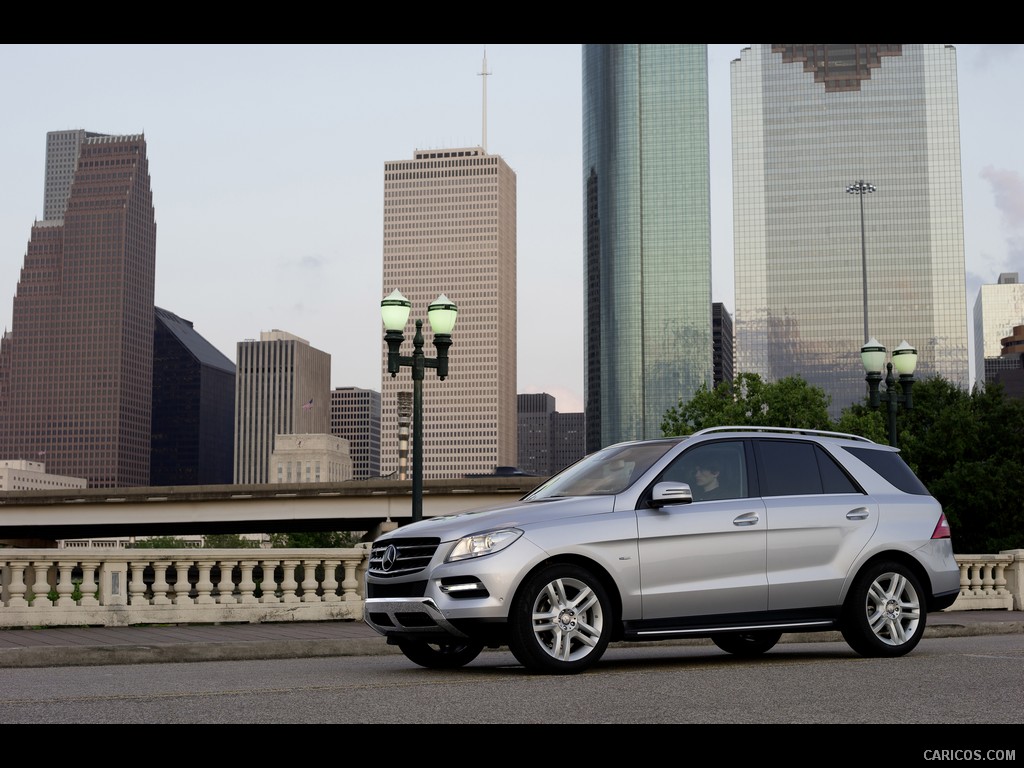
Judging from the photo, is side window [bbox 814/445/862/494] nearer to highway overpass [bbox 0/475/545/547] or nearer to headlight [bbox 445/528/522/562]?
headlight [bbox 445/528/522/562]

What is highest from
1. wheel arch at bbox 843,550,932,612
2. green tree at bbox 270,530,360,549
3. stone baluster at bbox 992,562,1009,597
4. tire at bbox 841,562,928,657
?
wheel arch at bbox 843,550,932,612

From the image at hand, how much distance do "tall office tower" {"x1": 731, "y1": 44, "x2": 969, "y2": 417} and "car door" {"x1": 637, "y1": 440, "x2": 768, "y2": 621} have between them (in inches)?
6396

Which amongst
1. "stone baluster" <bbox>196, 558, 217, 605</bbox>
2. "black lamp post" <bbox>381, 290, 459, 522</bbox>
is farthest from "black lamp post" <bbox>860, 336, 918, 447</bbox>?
"stone baluster" <bbox>196, 558, 217, 605</bbox>

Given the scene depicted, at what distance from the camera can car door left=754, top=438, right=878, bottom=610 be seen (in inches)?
388

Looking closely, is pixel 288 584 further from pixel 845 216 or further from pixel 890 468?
pixel 845 216

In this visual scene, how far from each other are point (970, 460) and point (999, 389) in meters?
4.16

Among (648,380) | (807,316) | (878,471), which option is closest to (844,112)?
(807,316)

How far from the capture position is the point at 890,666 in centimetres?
928

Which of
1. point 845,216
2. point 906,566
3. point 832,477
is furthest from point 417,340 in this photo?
point 845,216

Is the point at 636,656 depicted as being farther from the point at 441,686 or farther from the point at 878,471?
the point at 441,686

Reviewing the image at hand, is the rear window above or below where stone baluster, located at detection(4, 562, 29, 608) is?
above

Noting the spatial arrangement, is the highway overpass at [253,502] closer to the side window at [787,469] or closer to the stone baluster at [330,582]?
the stone baluster at [330,582]

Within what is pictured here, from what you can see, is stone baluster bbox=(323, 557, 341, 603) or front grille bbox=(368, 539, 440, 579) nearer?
front grille bbox=(368, 539, 440, 579)

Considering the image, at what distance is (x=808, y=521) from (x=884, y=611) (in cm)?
101
